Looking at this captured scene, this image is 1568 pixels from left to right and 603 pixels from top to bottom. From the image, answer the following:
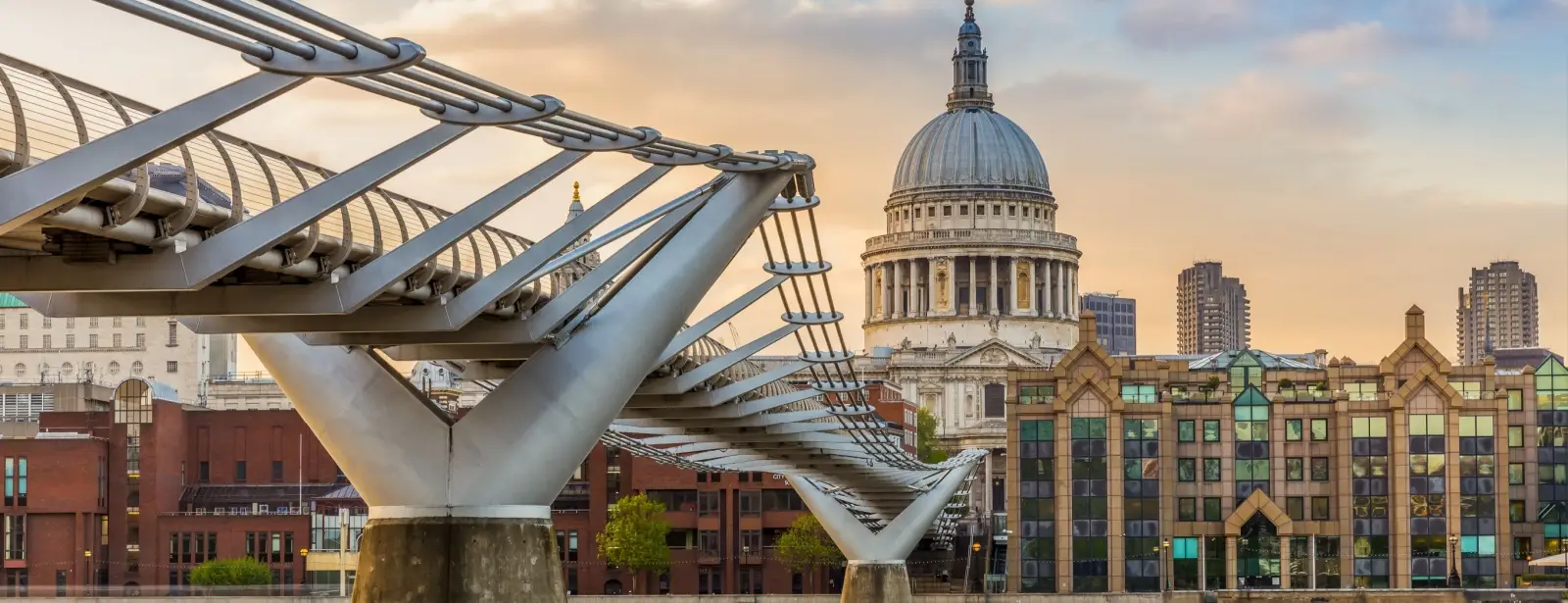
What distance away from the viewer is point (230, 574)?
113m

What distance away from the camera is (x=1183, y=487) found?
4136 inches

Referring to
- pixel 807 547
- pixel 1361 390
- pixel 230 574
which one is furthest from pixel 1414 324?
pixel 230 574

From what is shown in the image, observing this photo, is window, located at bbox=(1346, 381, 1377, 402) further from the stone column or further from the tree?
the tree

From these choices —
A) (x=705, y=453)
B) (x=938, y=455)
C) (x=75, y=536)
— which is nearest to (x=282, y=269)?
(x=705, y=453)

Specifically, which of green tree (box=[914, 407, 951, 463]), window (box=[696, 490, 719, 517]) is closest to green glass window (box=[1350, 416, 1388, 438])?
window (box=[696, 490, 719, 517])

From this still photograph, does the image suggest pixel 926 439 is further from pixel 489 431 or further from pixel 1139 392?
pixel 489 431

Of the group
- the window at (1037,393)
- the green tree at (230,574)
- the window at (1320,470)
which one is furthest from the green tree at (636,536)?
the window at (1320,470)

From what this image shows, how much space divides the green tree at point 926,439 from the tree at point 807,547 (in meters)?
36.7

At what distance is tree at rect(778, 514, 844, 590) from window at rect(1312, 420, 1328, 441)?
69.5 feet

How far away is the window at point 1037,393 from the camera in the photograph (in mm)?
109875

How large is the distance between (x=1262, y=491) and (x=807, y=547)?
806 inches

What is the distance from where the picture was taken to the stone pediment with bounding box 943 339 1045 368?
19525 centimetres

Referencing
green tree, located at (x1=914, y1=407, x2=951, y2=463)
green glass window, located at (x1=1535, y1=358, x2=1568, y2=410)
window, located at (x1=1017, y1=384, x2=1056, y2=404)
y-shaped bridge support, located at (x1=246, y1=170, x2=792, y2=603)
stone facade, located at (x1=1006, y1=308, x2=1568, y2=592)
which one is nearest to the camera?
y-shaped bridge support, located at (x1=246, y1=170, x2=792, y2=603)

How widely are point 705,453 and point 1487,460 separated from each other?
46.4 metres
